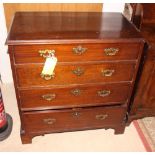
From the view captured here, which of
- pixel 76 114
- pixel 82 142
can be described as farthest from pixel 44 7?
pixel 82 142

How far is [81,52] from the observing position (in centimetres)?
142

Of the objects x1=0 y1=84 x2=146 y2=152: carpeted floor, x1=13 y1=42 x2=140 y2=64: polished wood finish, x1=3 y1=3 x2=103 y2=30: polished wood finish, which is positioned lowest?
x1=0 y1=84 x2=146 y2=152: carpeted floor

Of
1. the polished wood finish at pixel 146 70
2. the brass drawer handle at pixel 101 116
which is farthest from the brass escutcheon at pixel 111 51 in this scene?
the brass drawer handle at pixel 101 116

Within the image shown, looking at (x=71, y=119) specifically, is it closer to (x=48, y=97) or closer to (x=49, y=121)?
(x=49, y=121)

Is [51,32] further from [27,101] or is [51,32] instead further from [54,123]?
[54,123]

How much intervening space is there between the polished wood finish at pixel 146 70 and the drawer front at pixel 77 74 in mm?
173

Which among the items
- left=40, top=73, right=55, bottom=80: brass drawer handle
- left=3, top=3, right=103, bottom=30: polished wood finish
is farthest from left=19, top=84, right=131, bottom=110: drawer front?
left=3, top=3, right=103, bottom=30: polished wood finish

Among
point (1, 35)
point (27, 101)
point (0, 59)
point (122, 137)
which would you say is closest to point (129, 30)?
point (27, 101)

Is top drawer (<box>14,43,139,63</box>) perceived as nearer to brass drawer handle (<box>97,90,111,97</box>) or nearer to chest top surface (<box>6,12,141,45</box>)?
chest top surface (<box>6,12,141,45</box>)

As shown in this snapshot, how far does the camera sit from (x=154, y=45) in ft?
5.23

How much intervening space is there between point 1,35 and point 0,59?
1.03 feet

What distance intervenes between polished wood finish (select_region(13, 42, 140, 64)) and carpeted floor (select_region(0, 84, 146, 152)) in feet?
2.97

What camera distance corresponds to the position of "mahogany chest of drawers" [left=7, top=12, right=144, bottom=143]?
1.38 m

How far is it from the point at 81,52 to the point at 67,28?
21 cm
